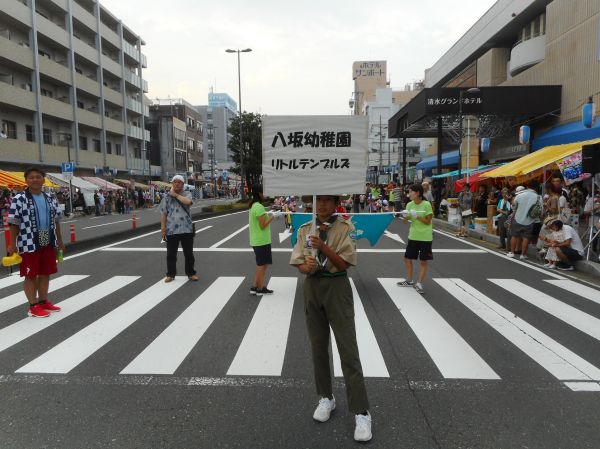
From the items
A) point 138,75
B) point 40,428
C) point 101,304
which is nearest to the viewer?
point 40,428

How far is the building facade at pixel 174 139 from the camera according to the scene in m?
63.0

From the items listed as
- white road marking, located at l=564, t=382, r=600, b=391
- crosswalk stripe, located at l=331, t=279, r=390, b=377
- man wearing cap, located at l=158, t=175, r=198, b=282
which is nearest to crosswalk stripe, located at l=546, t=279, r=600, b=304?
white road marking, located at l=564, t=382, r=600, b=391

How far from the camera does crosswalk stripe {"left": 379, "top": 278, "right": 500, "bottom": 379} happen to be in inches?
156

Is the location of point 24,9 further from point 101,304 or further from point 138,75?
point 101,304

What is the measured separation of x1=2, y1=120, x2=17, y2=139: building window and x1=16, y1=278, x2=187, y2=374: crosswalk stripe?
29.2 meters

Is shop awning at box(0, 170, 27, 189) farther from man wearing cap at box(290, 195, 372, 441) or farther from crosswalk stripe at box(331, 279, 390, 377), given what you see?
man wearing cap at box(290, 195, 372, 441)

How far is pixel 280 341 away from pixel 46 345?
2461mm

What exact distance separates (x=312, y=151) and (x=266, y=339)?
2.29 meters

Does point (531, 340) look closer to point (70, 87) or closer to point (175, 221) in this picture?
point (175, 221)

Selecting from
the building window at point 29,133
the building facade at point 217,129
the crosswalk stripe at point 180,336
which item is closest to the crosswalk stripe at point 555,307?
the crosswalk stripe at point 180,336

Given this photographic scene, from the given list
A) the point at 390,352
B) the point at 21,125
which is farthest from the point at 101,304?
the point at 21,125

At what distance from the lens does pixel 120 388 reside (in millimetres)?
3658

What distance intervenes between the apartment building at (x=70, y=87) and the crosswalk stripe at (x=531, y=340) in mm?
30787

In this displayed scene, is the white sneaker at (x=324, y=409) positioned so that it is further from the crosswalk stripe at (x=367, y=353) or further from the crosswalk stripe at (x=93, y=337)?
the crosswalk stripe at (x=93, y=337)
